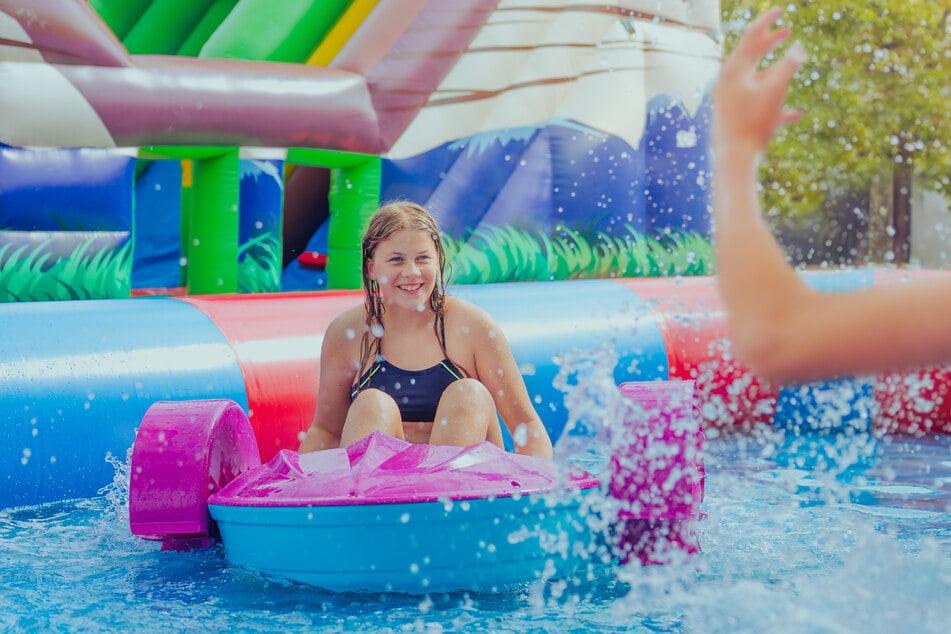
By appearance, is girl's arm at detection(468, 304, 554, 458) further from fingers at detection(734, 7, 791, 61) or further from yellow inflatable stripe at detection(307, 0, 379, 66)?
yellow inflatable stripe at detection(307, 0, 379, 66)

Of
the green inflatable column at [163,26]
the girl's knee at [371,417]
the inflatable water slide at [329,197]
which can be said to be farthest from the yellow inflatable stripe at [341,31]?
the girl's knee at [371,417]

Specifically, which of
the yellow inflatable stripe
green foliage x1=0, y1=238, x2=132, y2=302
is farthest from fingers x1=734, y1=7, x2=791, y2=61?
the yellow inflatable stripe

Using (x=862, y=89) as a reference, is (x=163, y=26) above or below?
below

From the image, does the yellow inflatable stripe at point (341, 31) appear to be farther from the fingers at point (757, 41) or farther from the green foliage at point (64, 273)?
the fingers at point (757, 41)

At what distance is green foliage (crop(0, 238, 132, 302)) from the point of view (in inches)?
141

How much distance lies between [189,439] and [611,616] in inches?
37.7

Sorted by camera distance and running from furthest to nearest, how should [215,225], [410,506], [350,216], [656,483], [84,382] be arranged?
[350,216], [215,225], [84,382], [656,483], [410,506]

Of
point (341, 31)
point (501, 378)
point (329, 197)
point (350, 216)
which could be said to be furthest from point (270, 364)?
point (341, 31)

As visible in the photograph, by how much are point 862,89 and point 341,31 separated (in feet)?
30.9

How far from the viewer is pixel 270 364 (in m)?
3.33

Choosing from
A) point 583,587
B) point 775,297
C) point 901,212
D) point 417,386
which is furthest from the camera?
point 901,212

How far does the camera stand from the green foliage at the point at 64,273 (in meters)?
3.58

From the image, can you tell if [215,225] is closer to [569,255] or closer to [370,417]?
[569,255]

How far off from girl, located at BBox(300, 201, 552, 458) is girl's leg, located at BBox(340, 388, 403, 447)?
0.08 metres
